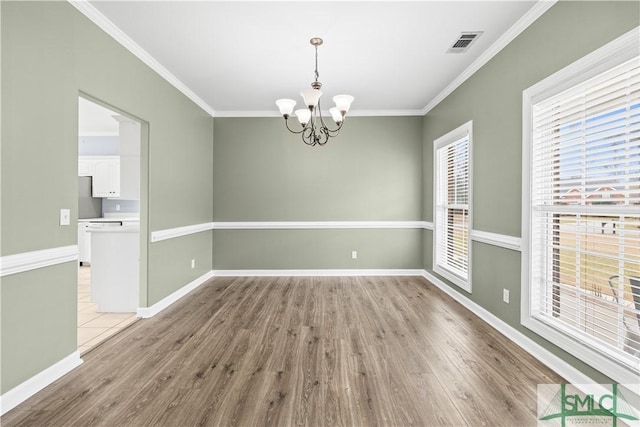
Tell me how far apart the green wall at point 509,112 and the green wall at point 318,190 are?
133 cm

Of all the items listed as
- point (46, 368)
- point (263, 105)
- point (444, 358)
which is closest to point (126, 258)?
point (46, 368)

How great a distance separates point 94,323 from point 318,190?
137 inches

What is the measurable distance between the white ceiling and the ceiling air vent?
63 millimetres

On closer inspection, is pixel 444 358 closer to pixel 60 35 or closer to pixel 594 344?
pixel 594 344

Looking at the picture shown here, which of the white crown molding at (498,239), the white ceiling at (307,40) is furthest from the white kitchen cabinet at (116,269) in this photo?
the white crown molding at (498,239)

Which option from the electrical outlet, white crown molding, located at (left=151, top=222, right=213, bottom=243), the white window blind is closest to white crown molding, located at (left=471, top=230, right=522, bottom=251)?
the white window blind

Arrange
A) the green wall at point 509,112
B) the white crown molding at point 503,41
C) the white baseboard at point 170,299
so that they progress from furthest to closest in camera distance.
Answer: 1. the white baseboard at point 170,299
2. the white crown molding at point 503,41
3. the green wall at point 509,112

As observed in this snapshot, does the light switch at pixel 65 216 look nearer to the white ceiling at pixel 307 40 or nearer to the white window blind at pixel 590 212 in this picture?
the white ceiling at pixel 307 40

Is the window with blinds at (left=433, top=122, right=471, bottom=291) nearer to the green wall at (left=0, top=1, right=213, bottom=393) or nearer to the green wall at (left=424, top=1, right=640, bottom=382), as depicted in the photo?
the green wall at (left=424, top=1, right=640, bottom=382)

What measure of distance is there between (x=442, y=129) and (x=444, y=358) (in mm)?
3171

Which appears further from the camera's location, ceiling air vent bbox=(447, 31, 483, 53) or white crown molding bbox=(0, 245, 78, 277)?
ceiling air vent bbox=(447, 31, 483, 53)

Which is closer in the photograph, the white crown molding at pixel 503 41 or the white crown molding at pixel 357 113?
the white crown molding at pixel 503 41

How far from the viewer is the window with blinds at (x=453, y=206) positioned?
3.76 metres

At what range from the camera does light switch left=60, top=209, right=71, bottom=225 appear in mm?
2188
